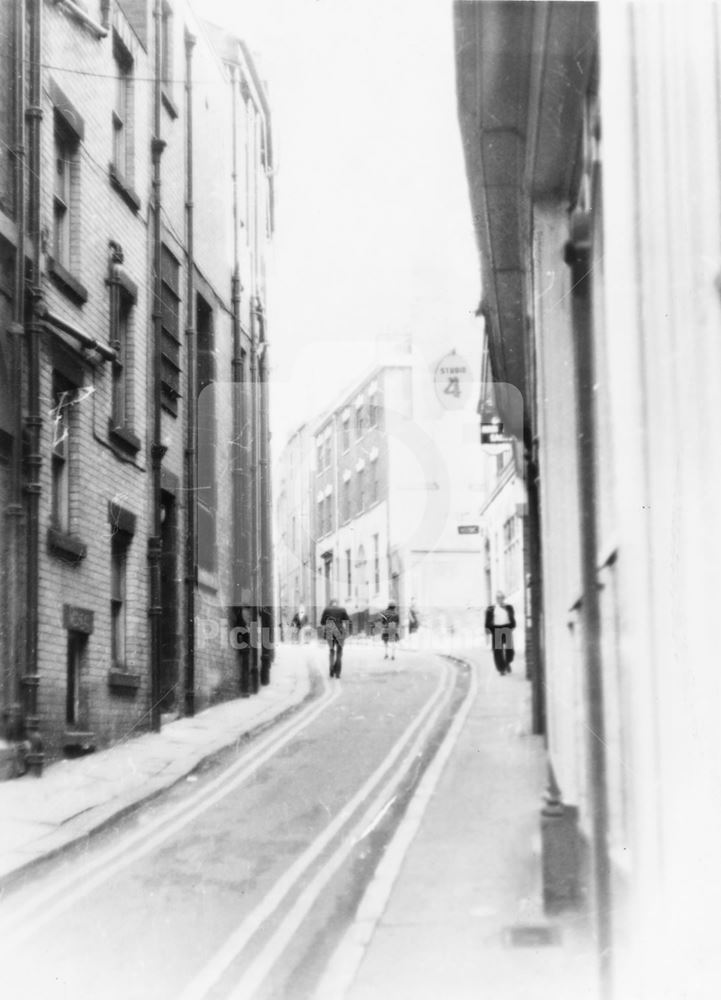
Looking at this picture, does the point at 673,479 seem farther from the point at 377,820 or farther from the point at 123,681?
the point at 123,681

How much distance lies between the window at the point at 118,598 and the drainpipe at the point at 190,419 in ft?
0.78

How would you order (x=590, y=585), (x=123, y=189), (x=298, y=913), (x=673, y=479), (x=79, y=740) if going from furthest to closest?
(x=123, y=189) < (x=79, y=740) < (x=298, y=913) < (x=590, y=585) < (x=673, y=479)

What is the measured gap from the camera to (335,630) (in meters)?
4.79

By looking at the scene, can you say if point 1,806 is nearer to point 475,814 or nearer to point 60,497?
point 60,497

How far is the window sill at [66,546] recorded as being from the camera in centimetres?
419

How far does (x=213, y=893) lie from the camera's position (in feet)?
12.9

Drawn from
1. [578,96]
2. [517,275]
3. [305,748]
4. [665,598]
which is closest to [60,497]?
[305,748]

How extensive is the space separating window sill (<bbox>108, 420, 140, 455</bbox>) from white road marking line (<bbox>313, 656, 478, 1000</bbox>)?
1658 mm

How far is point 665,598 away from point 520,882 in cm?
123

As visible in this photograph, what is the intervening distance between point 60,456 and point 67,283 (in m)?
0.66

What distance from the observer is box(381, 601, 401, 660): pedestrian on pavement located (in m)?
4.79

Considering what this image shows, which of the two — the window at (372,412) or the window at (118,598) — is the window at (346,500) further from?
the window at (118,598)

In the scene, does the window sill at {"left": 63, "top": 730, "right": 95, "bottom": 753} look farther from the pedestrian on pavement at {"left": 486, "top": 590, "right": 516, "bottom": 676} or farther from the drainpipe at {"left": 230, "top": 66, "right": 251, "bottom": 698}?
the pedestrian on pavement at {"left": 486, "top": 590, "right": 516, "bottom": 676}

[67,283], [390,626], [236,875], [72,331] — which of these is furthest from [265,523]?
[236,875]
